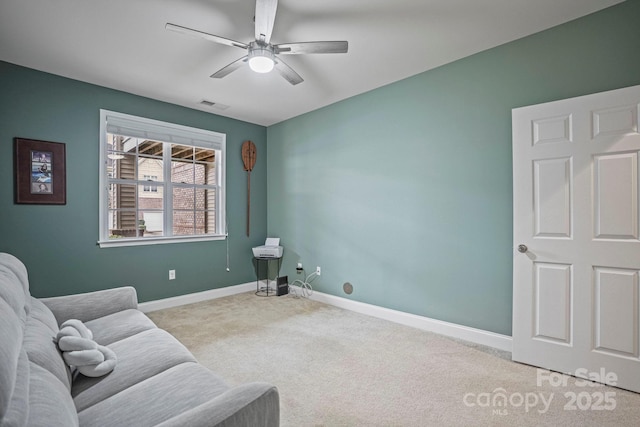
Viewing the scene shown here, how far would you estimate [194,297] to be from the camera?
4.20 metres

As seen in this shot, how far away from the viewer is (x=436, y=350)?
271 cm

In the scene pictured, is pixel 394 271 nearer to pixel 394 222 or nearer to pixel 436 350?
pixel 394 222

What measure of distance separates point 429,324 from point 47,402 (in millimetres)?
3002

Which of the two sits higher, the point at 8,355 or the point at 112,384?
the point at 8,355

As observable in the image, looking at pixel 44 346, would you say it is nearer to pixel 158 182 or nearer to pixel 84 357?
pixel 84 357

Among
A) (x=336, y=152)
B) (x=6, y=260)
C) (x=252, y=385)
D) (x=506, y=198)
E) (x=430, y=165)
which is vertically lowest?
(x=252, y=385)

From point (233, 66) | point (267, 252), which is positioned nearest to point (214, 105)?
point (233, 66)

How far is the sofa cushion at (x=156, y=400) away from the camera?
1.16 metres

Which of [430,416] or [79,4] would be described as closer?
[430,416]

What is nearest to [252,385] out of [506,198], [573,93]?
[506,198]

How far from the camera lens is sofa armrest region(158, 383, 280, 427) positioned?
96cm

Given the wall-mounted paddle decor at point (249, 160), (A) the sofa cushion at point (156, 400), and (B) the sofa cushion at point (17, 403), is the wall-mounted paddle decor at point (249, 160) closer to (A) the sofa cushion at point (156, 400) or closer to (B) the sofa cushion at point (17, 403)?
(A) the sofa cushion at point (156, 400)

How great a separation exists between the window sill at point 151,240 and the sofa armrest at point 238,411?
3.24 meters

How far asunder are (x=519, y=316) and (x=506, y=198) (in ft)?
3.23
